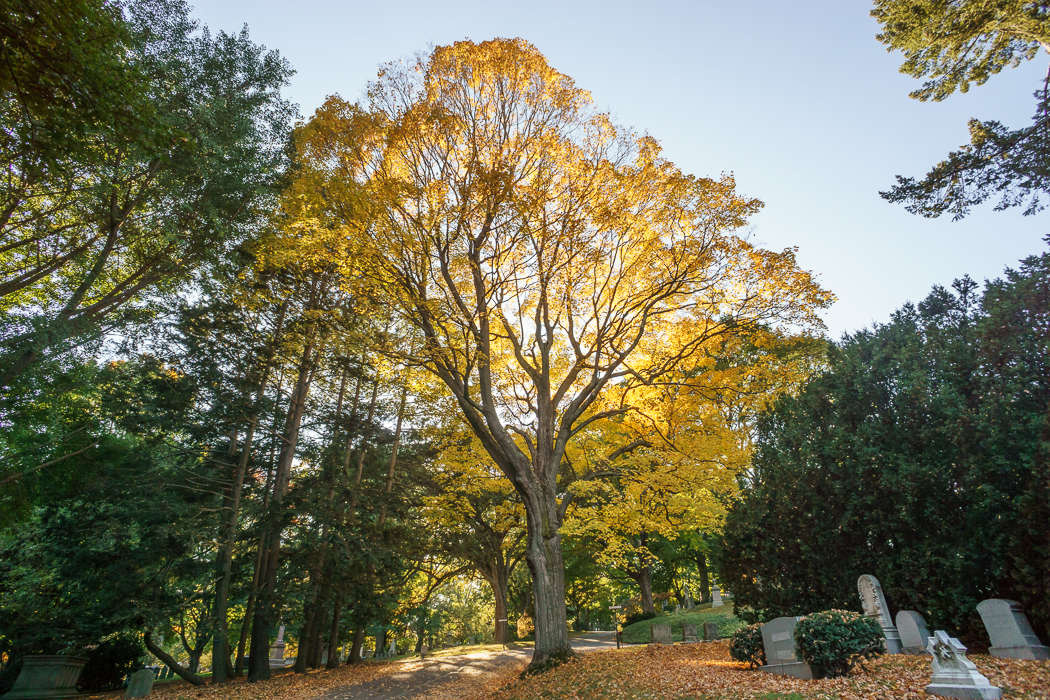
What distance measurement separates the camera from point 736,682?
7.78m

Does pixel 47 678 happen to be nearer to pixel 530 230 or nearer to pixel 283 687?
pixel 283 687

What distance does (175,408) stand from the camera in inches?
484

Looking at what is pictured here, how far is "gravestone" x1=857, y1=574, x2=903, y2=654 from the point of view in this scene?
29.7ft

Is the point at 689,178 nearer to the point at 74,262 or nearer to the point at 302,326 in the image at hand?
the point at 302,326

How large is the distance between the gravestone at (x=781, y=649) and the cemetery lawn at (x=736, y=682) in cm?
32

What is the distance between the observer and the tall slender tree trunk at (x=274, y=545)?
11.8m

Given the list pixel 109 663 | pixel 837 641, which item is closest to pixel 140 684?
pixel 109 663

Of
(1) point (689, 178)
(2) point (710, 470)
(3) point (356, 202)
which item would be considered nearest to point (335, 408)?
(3) point (356, 202)

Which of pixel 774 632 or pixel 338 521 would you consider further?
pixel 338 521

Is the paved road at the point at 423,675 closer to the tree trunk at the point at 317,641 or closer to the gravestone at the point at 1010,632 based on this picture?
the tree trunk at the point at 317,641

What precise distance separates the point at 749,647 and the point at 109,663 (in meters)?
17.3

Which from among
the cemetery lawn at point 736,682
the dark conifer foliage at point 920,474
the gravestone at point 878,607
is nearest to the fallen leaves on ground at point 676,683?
the cemetery lawn at point 736,682

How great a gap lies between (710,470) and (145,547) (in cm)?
1341

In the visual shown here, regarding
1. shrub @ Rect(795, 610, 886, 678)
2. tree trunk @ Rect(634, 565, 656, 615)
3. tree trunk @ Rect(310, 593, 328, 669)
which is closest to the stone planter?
tree trunk @ Rect(310, 593, 328, 669)
